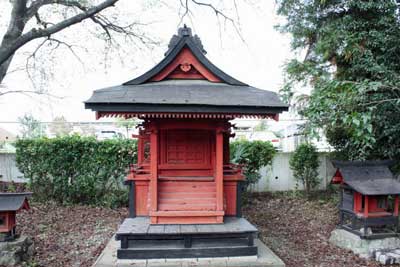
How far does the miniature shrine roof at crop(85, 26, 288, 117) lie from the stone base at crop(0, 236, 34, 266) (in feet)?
8.23

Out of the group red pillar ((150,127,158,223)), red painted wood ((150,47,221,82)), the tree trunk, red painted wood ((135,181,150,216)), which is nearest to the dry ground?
red painted wood ((135,181,150,216))

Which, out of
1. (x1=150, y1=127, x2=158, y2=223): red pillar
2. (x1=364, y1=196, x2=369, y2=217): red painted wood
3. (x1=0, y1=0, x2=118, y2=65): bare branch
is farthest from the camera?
(x1=0, y1=0, x2=118, y2=65): bare branch

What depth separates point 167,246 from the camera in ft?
15.9

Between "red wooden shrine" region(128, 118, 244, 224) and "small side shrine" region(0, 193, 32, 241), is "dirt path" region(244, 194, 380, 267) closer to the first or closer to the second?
"red wooden shrine" region(128, 118, 244, 224)

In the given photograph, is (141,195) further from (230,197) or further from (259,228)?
(259,228)

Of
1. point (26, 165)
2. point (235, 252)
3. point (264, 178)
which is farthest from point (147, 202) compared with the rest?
point (264, 178)

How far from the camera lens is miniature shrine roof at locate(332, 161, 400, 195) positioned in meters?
5.37

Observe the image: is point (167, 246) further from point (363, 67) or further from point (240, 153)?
point (363, 67)

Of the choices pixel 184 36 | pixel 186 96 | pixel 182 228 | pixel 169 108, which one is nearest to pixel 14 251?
pixel 182 228

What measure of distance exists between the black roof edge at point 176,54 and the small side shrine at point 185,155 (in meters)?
0.02

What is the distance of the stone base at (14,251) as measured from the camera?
4.77 m

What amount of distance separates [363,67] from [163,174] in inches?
186

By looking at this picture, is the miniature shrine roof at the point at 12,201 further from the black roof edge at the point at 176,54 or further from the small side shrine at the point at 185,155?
the black roof edge at the point at 176,54

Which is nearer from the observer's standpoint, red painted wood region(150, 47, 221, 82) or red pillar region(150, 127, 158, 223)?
red pillar region(150, 127, 158, 223)
